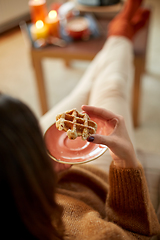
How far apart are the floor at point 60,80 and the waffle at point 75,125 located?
106cm

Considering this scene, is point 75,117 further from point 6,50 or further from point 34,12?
point 6,50

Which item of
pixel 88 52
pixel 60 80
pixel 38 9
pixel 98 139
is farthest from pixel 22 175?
pixel 60 80

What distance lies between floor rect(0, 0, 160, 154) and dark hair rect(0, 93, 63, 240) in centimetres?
132

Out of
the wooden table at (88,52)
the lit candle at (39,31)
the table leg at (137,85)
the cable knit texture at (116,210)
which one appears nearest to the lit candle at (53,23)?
the lit candle at (39,31)

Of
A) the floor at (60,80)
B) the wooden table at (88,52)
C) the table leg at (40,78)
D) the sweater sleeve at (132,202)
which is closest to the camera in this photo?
the sweater sleeve at (132,202)

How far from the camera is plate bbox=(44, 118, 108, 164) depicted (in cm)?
64

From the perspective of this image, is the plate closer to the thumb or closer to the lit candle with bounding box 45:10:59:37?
the thumb

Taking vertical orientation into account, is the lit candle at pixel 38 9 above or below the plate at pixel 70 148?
above

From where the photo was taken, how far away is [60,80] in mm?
2324

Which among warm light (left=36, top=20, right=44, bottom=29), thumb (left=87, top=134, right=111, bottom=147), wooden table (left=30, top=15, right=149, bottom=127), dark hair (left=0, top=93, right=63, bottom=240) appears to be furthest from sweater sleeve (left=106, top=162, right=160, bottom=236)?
warm light (left=36, top=20, right=44, bottom=29)

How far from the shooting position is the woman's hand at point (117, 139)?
0.56m

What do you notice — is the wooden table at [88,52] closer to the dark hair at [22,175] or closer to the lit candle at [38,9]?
the lit candle at [38,9]

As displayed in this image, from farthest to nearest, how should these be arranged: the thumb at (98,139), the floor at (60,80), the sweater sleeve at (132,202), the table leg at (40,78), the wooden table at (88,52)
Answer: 1. the floor at (60,80)
2. the table leg at (40,78)
3. the wooden table at (88,52)
4. the sweater sleeve at (132,202)
5. the thumb at (98,139)

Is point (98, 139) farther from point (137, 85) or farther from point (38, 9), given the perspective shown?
point (38, 9)
